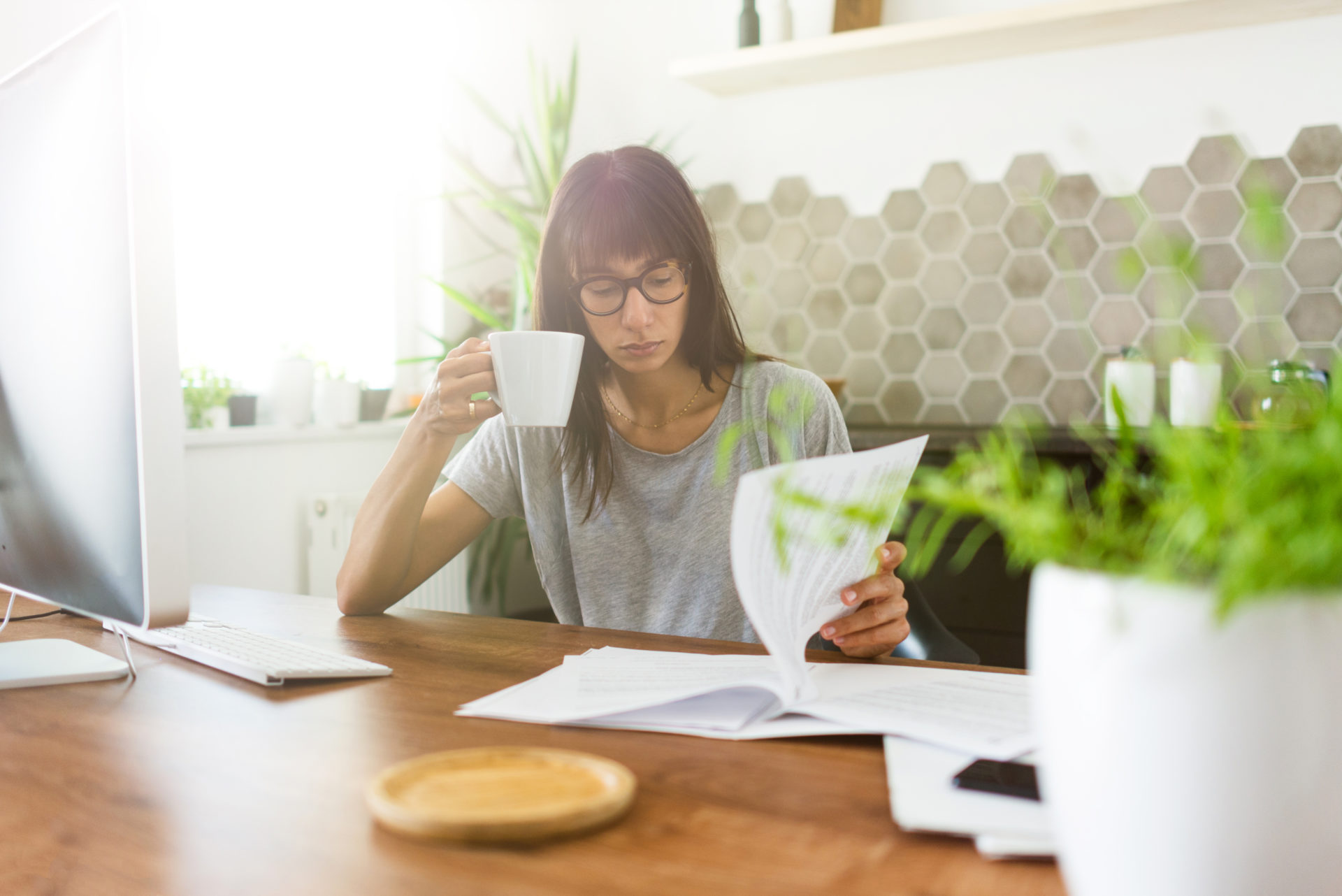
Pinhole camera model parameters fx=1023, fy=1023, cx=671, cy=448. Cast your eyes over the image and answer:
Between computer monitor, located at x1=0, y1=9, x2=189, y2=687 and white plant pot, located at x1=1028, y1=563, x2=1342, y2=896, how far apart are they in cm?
63

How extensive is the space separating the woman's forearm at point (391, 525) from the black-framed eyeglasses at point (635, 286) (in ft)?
0.92

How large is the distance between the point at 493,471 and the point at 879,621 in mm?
693

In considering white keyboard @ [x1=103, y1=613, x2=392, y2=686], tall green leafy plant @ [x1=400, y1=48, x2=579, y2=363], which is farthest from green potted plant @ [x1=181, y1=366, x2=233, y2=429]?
white keyboard @ [x1=103, y1=613, x2=392, y2=686]

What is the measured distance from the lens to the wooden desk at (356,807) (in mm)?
487

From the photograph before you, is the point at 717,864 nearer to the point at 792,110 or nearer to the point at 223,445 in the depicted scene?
the point at 223,445

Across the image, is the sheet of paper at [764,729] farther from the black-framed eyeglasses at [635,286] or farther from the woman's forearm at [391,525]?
the black-framed eyeglasses at [635,286]

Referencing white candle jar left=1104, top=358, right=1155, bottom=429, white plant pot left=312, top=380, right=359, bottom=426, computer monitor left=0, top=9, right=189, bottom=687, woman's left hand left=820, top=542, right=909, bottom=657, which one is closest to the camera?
computer monitor left=0, top=9, right=189, bottom=687

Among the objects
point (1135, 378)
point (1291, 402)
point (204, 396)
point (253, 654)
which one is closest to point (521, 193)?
point (204, 396)

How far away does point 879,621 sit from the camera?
38.0 inches

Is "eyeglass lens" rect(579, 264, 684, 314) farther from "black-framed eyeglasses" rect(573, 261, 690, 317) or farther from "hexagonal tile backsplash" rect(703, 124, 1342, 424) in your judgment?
"hexagonal tile backsplash" rect(703, 124, 1342, 424)

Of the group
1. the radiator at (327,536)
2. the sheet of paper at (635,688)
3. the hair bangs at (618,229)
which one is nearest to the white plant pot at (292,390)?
the radiator at (327,536)

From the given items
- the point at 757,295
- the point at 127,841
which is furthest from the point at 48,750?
the point at 757,295

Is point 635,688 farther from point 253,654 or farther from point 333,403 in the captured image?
point 333,403

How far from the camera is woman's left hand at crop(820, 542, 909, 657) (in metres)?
0.96
